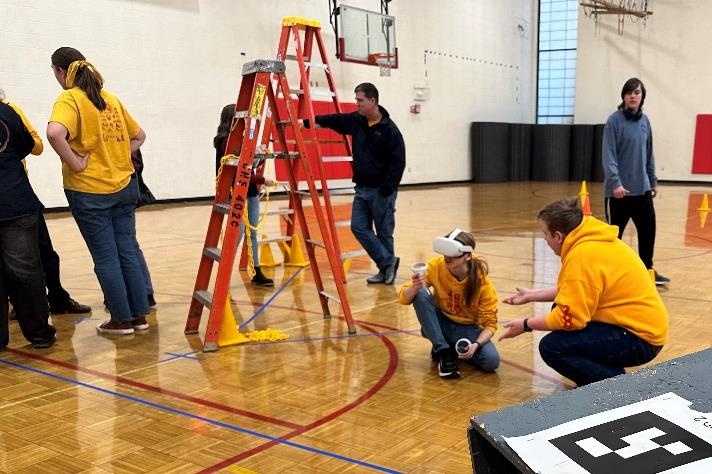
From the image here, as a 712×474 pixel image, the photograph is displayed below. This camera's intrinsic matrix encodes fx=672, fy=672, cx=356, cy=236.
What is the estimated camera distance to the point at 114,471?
7.79ft

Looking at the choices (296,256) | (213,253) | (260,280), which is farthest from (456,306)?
(296,256)

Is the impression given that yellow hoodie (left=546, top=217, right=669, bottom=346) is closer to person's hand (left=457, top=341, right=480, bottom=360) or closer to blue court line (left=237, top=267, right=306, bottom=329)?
person's hand (left=457, top=341, right=480, bottom=360)

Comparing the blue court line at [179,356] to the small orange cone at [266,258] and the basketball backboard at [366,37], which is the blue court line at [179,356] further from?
the basketball backboard at [366,37]

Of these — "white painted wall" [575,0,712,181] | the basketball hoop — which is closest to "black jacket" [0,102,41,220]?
the basketball hoop

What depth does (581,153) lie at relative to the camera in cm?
2073

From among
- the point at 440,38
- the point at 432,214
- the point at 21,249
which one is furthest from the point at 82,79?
the point at 440,38

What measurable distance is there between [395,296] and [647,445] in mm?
3705

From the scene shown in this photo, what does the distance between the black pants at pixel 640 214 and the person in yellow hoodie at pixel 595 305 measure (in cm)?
255

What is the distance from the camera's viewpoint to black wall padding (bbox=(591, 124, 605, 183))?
65.8 ft

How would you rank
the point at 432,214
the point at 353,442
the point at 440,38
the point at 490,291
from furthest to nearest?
1. the point at 440,38
2. the point at 432,214
3. the point at 490,291
4. the point at 353,442

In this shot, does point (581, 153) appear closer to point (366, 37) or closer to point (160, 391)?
point (366, 37)

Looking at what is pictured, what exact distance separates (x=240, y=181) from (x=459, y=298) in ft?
4.60

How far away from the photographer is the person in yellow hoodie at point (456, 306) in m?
3.26

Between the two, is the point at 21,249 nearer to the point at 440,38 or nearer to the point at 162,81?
the point at 162,81
